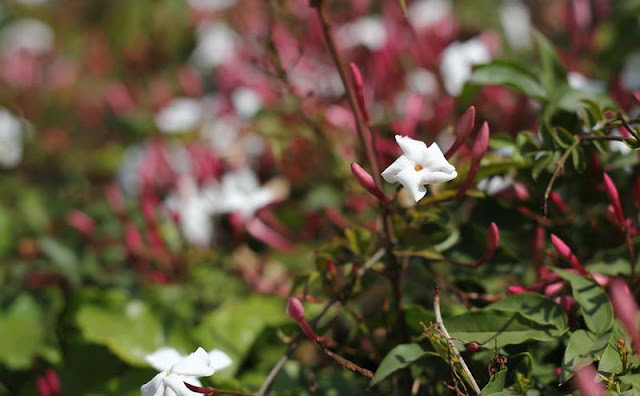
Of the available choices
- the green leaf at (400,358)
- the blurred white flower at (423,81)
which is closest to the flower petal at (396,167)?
the green leaf at (400,358)

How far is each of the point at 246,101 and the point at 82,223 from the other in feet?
1.70

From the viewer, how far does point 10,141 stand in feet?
6.17

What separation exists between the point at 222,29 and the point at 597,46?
1.21 m

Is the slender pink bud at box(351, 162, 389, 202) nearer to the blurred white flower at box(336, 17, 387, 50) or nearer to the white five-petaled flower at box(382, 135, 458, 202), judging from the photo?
the white five-petaled flower at box(382, 135, 458, 202)

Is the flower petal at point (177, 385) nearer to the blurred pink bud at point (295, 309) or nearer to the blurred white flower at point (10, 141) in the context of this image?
the blurred pink bud at point (295, 309)

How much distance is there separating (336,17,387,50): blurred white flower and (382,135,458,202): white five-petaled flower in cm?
91

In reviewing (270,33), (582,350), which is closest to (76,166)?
(270,33)

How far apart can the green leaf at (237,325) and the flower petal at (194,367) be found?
0.30 m

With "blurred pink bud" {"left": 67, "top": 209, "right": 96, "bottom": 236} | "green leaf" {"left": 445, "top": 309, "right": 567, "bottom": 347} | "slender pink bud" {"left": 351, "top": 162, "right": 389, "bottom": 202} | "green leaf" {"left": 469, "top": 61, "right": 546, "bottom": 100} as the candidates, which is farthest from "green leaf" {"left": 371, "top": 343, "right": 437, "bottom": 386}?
"blurred pink bud" {"left": 67, "top": 209, "right": 96, "bottom": 236}

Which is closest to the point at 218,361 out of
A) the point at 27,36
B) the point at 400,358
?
the point at 400,358

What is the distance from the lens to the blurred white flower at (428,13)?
6.33 feet

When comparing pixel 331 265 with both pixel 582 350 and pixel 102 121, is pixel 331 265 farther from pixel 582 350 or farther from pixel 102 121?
pixel 102 121

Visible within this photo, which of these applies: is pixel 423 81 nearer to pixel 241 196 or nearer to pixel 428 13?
pixel 428 13

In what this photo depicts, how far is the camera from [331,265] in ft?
2.91
